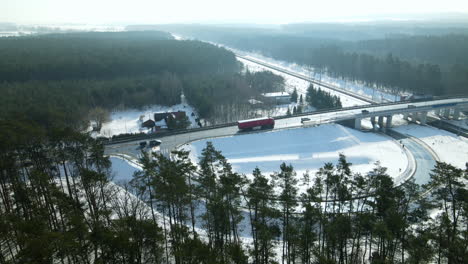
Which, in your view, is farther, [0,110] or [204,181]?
[0,110]

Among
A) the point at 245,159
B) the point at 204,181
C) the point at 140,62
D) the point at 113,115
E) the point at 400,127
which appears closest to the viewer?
the point at 204,181

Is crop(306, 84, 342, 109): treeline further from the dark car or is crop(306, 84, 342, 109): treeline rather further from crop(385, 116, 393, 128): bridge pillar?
the dark car

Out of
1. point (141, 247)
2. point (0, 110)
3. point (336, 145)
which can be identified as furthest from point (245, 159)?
point (0, 110)

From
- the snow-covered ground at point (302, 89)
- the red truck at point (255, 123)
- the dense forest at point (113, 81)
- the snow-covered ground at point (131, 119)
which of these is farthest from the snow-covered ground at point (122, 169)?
the snow-covered ground at point (302, 89)

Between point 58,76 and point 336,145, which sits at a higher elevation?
point 58,76

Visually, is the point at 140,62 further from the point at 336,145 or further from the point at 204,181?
the point at 204,181

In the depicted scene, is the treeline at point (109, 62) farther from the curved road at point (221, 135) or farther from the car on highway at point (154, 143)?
the car on highway at point (154, 143)

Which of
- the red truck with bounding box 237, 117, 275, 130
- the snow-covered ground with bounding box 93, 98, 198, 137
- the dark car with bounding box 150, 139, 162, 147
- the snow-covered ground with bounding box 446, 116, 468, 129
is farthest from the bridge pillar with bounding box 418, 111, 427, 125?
the dark car with bounding box 150, 139, 162, 147
